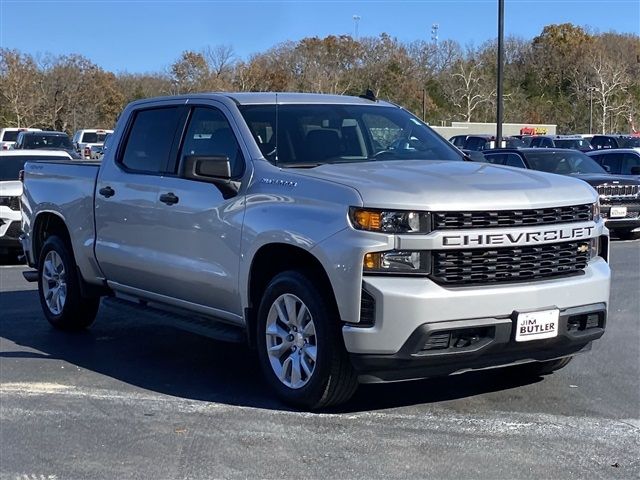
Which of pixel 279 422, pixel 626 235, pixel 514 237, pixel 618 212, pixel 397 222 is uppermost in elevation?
pixel 397 222

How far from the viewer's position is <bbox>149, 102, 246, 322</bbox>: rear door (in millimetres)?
6312

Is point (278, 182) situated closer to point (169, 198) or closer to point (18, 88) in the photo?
point (169, 198)

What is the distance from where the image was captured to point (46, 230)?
902 cm

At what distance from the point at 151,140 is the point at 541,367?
347 centimetres

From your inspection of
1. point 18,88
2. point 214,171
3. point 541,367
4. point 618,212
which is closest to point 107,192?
point 214,171

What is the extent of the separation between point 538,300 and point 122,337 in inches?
172

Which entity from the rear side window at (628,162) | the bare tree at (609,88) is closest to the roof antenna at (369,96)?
the rear side window at (628,162)

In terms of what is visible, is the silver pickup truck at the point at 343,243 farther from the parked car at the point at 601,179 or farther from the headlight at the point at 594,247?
the parked car at the point at 601,179

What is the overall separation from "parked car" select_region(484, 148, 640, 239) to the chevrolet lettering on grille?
10.6 meters

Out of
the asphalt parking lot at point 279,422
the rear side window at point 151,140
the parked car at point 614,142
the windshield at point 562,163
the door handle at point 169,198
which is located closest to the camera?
the asphalt parking lot at point 279,422

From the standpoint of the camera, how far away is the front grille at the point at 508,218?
5.32 m

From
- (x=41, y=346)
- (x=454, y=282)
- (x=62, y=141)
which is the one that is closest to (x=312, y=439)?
(x=454, y=282)

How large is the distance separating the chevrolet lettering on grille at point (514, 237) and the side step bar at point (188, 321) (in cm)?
180

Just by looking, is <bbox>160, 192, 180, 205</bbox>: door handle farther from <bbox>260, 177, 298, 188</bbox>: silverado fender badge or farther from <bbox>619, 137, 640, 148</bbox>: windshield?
<bbox>619, 137, 640, 148</bbox>: windshield
